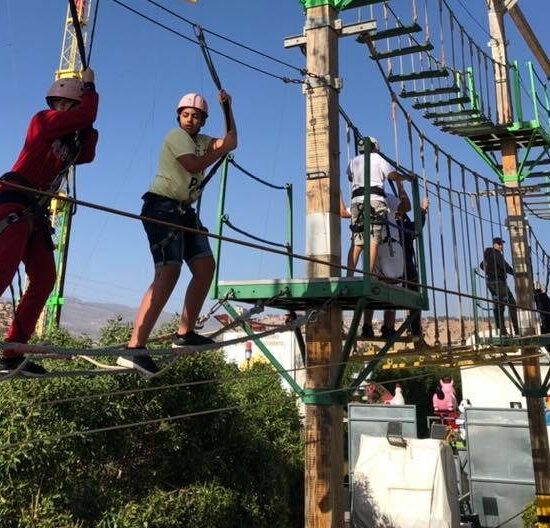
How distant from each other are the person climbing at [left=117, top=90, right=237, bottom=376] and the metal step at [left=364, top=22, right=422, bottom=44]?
101 inches

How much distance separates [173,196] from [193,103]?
1.72 ft

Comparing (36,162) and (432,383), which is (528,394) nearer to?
(36,162)

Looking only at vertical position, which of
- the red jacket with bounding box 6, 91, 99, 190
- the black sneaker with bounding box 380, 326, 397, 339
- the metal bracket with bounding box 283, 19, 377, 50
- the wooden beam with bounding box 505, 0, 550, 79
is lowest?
the black sneaker with bounding box 380, 326, 397, 339

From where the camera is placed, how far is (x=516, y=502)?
1221cm

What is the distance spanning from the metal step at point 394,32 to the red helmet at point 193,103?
251 cm

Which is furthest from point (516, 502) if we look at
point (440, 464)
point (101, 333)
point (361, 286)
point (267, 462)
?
point (361, 286)

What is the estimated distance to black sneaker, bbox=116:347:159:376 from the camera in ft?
9.87

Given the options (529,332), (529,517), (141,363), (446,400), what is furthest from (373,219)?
(446,400)

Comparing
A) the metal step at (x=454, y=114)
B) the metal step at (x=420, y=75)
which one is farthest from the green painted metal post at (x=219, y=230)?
the metal step at (x=454, y=114)

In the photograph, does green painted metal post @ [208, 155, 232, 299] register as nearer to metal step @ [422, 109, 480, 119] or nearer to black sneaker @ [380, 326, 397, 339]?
black sneaker @ [380, 326, 397, 339]

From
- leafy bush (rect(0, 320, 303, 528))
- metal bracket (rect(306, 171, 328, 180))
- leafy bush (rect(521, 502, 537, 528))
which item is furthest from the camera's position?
leafy bush (rect(521, 502, 537, 528))

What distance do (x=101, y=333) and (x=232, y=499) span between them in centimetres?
290

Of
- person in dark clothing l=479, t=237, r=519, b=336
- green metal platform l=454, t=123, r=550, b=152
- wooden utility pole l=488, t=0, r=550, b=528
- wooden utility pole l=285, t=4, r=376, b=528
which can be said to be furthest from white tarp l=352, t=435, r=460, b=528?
wooden utility pole l=285, t=4, r=376, b=528

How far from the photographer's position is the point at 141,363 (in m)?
3.04
